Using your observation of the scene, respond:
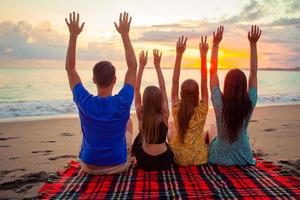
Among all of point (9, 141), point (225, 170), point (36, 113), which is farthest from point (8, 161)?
point (36, 113)

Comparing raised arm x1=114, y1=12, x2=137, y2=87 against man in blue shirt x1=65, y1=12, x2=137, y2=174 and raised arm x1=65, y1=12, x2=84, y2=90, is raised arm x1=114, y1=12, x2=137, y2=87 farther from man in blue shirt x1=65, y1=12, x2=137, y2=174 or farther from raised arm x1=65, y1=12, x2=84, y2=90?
raised arm x1=65, y1=12, x2=84, y2=90

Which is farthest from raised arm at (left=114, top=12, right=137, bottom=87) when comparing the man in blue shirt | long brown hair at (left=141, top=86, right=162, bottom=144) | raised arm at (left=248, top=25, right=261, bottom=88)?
raised arm at (left=248, top=25, right=261, bottom=88)

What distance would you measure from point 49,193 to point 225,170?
2159 millimetres

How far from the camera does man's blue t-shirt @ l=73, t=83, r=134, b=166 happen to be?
175 inches

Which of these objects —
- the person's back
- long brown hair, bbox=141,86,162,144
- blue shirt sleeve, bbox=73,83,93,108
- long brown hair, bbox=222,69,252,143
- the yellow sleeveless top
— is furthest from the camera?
the yellow sleeveless top

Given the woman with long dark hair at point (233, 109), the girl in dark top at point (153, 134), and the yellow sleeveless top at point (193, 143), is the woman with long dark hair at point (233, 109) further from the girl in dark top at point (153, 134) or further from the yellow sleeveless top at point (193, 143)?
the girl in dark top at point (153, 134)

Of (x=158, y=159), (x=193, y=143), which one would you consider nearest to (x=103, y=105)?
(x=158, y=159)

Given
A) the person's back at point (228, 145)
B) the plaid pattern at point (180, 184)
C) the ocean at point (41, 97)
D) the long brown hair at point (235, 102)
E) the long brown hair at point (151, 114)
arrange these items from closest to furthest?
the plaid pattern at point (180, 184) → the long brown hair at point (235, 102) → the long brown hair at point (151, 114) → the person's back at point (228, 145) → the ocean at point (41, 97)

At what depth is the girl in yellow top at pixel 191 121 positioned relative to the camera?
5.15m

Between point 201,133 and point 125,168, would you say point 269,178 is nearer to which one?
point 201,133

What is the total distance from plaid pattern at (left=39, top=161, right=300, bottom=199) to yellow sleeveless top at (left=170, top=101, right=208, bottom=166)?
13cm

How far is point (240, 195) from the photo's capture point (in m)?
4.07

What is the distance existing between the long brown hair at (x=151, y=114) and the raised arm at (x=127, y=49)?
16.3 inches

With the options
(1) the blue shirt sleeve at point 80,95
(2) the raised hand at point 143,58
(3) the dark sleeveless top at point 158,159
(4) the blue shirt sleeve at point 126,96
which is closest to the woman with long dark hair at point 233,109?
(3) the dark sleeveless top at point 158,159
